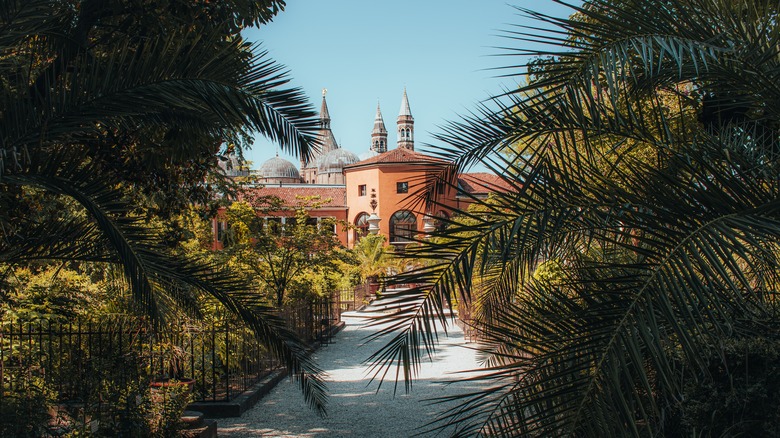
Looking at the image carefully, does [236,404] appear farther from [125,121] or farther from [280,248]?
[280,248]

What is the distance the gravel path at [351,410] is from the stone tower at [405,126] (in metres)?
72.8

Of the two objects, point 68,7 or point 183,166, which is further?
point 183,166

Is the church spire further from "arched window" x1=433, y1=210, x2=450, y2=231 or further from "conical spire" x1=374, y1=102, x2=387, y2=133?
"arched window" x1=433, y1=210, x2=450, y2=231

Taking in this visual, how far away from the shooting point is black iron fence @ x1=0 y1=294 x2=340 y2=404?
21.3ft

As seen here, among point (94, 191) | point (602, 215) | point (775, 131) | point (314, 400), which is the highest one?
point (775, 131)

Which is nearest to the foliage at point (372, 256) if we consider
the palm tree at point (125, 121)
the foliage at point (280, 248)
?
the foliage at point (280, 248)

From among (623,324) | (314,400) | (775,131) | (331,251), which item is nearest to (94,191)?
(314,400)

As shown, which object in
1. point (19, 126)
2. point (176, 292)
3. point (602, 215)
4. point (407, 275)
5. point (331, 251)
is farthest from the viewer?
point (331, 251)

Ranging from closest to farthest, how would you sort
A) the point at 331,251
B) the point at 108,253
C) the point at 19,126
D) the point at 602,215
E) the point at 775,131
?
the point at 602,215 < the point at 19,126 < the point at 775,131 < the point at 108,253 < the point at 331,251

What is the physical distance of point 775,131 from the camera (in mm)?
4852

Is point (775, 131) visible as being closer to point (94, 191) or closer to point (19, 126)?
point (94, 191)

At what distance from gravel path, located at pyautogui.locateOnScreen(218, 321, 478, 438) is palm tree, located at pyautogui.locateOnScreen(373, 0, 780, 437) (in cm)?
259

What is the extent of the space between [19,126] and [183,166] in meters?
2.85

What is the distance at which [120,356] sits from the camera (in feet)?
21.6
